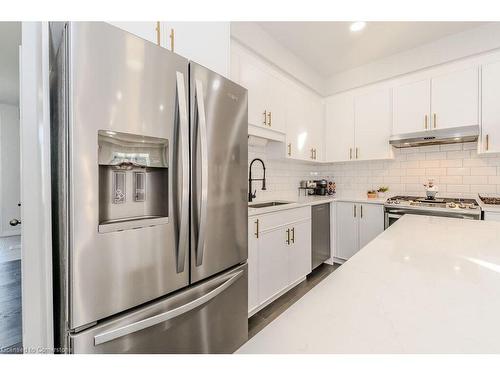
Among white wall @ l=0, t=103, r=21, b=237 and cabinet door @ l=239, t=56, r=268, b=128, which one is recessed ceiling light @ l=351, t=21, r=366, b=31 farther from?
white wall @ l=0, t=103, r=21, b=237

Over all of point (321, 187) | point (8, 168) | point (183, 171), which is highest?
point (8, 168)

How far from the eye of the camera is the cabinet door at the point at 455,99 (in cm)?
239

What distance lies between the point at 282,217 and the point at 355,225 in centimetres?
130

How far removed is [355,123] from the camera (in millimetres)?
3164

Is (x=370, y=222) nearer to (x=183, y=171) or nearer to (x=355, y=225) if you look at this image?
(x=355, y=225)

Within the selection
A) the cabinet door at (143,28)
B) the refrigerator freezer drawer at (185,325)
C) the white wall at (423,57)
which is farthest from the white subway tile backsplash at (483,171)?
the cabinet door at (143,28)

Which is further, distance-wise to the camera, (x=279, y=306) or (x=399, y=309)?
(x=279, y=306)

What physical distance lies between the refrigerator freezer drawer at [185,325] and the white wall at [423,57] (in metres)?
2.96

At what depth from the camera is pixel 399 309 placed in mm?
456

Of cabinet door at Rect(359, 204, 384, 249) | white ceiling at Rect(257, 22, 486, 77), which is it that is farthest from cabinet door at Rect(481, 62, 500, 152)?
cabinet door at Rect(359, 204, 384, 249)

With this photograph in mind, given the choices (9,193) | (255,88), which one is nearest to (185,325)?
(255,88)

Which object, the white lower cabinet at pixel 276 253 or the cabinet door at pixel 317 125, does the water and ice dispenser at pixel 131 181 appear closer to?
the white lower cabinet at pixel 276 253

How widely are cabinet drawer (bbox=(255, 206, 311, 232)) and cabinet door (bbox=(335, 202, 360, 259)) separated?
28.1 inches
